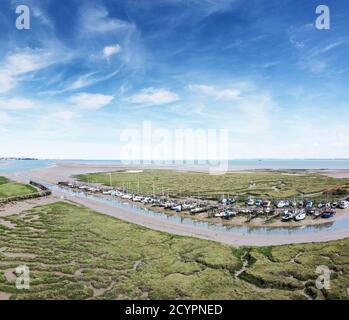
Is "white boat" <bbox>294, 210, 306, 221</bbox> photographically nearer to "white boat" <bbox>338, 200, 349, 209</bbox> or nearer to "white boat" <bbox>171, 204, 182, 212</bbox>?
"white boat" <bbox>338, 200, 349, 209</bbox>

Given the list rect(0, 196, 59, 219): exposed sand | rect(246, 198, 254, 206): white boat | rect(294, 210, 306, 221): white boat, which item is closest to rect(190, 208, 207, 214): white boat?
rect(246, 198, 254, 206): white boat

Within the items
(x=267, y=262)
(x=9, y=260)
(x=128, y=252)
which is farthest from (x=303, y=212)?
(x=9, y=260)

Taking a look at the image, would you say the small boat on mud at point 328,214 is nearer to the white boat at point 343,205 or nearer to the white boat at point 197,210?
the white boat at point 343,205

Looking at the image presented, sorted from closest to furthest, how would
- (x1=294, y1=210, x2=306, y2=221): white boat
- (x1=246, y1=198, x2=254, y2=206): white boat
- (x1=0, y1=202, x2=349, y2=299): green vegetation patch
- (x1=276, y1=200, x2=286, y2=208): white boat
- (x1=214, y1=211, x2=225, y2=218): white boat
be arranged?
1. (x1=0, y1=202, x2=349, y2=299): green vegetation patch
2. (x1=294, y1=210, x2=306, y2=221): white boat
3. (x1=214, y1=211, x2=225, y2=218): white boat
4. (x1=276, y1=200, x2=286, y2=208): white boat
5. (x1=246, y1=198, x2=254, y2=206): white boat

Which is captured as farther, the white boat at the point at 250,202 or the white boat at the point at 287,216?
the white boat at the point at 250,202

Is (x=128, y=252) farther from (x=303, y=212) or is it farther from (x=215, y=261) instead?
(x=303, y=212)

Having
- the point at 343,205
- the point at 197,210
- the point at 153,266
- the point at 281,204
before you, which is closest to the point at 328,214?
the point at 343,205

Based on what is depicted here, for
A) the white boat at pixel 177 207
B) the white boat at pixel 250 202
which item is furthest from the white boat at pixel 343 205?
the white boat at pixel 177 207

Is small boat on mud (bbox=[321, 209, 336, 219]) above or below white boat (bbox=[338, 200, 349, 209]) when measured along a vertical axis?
below

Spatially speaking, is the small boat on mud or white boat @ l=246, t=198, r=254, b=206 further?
white boat @ l=246, t=198, r=254, b=206
